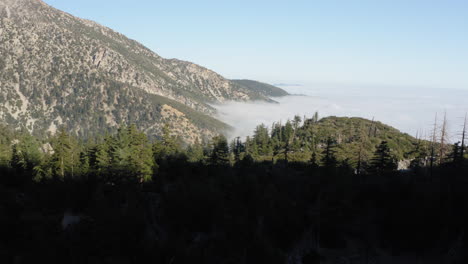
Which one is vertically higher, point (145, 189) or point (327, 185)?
point (327, 185)

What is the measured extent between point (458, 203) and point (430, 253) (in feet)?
13.4

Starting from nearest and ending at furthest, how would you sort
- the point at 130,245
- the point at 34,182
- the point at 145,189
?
1. the point at 130,245
2. the point at 145,189
3. the point at 34,182

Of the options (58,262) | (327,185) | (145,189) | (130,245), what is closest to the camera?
(58,262)

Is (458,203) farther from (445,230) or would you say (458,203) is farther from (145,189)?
(145,189)

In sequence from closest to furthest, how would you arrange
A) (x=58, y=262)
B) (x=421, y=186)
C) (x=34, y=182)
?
(x=58, y=262) < (x=421, y=186) < (x=34, y=182)

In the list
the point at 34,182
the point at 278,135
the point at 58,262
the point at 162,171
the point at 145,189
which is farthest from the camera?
the point at 278,135

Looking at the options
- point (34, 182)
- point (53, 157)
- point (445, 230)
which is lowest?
point (34, 182)

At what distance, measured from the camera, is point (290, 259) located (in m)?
19.9

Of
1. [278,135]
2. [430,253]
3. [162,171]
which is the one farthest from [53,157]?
[278,135]

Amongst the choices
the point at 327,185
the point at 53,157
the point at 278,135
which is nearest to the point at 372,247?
the point at 327,185

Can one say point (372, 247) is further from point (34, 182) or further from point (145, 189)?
point (34, 182)

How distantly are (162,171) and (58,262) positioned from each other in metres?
35.6

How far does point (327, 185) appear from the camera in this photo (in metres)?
30.8

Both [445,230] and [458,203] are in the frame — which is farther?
[458,203]
